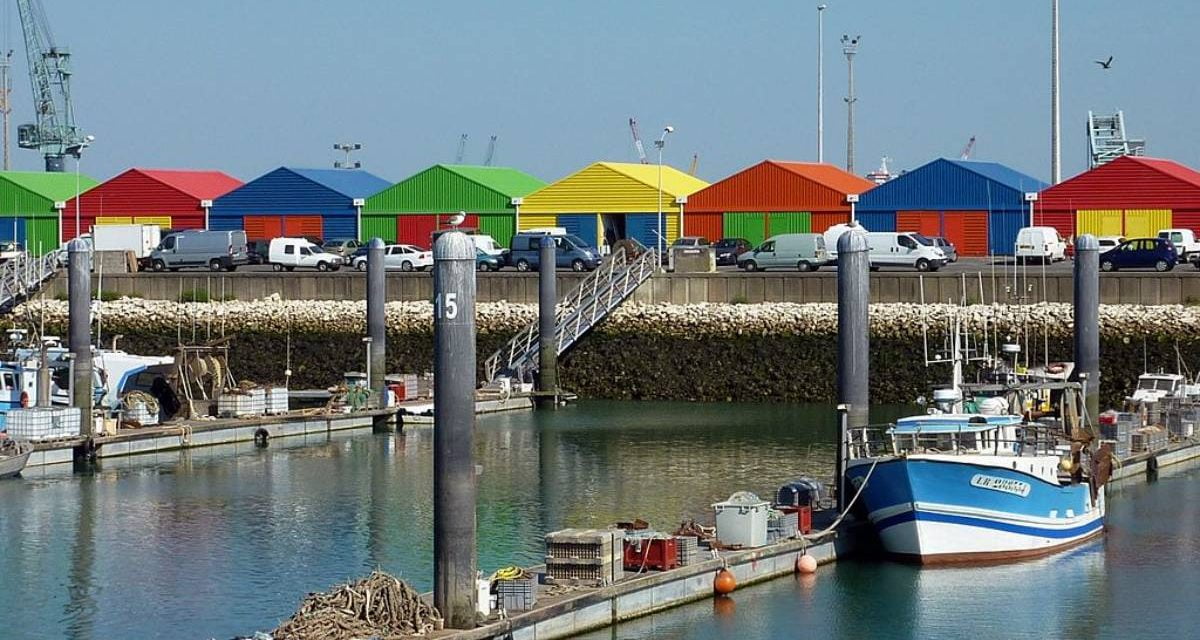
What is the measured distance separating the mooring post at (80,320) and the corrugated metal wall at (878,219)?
122 ft

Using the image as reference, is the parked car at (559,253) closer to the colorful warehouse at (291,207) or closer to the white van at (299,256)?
the white van at (299,256)

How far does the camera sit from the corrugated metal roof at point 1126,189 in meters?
69.1

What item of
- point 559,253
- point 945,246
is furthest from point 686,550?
point 945,246

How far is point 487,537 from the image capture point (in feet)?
108

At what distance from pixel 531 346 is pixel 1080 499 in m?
27.0

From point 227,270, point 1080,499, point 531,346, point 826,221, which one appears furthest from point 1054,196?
point 1080,499

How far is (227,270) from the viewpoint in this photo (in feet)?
233

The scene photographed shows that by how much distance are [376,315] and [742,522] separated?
2394cm

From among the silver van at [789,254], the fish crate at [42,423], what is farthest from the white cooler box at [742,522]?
the silver van at [789,254]

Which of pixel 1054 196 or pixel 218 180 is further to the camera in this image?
pixel 218 180

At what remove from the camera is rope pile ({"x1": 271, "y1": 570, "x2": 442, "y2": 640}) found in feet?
71.8

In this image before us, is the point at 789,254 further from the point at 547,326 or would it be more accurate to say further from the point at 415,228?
the point at 415,228

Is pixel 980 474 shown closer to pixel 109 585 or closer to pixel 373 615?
pixel 373 615

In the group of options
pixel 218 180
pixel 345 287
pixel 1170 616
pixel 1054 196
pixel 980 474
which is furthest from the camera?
pixel 218 180
